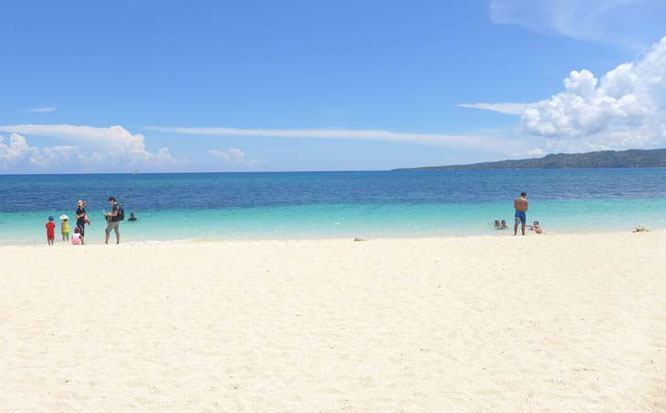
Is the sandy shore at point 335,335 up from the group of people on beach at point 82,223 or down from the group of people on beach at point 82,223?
down

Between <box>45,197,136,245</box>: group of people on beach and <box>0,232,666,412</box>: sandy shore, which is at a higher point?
<box>45,197,136,245</box>: group of people on beach

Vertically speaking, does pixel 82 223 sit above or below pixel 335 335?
above

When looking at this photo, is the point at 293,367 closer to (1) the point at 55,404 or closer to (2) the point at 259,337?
(2) the point at 259,337

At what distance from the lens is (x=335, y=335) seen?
694 cm

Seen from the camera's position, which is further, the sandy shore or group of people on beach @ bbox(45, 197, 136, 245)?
group of people on beach @ bbox(45, 197, 136, 245)

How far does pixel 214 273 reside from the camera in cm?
1113

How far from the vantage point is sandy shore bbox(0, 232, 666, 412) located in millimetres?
5078

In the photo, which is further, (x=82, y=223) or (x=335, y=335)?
(x=82, y=223)

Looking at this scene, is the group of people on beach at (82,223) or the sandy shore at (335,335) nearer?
the sandy shore at (335,335)

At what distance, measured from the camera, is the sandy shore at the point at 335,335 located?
5.08 m

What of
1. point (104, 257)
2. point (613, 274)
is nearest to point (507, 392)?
point (613, 274)

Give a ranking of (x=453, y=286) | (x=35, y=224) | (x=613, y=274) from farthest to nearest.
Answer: (x=35, y=224)
(x=613, y=274)
(x=453, y=286)

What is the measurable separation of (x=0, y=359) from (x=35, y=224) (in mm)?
24855

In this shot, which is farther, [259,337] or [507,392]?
[259,337]
